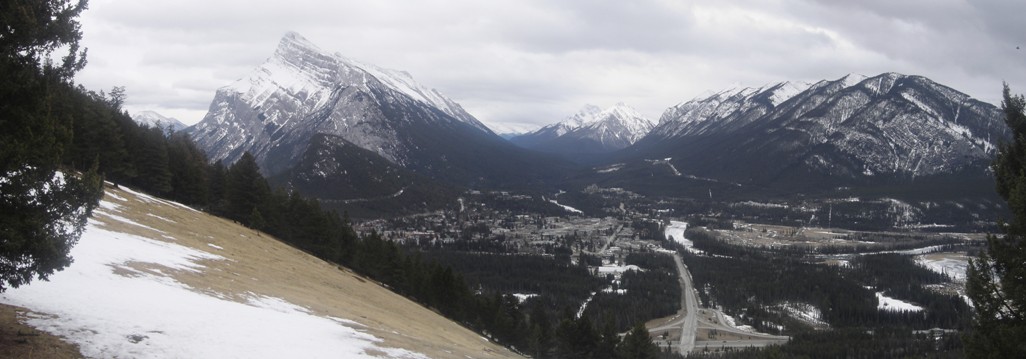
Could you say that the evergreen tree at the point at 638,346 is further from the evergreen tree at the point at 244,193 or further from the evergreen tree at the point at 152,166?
the evergreen tree at the point at 152,166

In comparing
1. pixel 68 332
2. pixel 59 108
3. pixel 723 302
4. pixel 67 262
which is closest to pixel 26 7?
pixel 59 108

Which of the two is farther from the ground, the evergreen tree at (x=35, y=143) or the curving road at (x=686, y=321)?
the evergreen tree at (x=35, y=143)

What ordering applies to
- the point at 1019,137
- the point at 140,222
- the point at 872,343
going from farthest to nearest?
the point at 872,343
the point at 140,222
the point at 1019,137

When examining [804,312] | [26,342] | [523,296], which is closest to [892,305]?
[804,312]

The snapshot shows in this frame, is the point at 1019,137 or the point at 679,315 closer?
the point at 1019,137

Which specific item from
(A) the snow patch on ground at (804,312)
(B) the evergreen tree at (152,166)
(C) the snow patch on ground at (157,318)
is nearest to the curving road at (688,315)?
(A) the snow patch on ground at (804,312)

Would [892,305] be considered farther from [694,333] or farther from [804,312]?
[694,333]

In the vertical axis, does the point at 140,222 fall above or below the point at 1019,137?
below

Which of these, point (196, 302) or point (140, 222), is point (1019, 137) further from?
point (140, 222)
